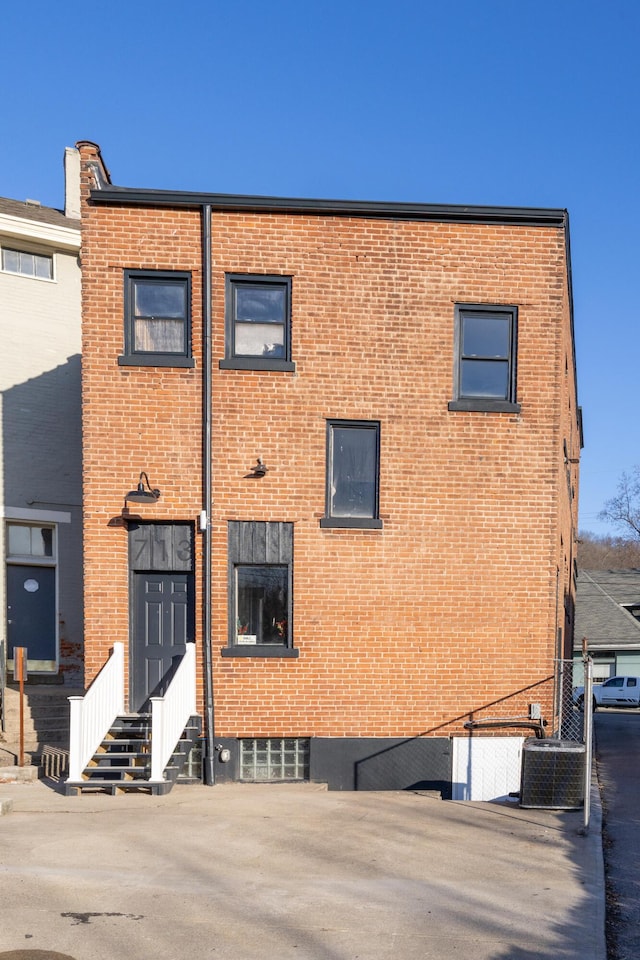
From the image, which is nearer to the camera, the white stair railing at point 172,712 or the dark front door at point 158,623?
the white stair railing at point 172,712

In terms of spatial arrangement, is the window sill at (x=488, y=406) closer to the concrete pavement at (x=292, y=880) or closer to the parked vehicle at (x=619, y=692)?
the concrete pavement at (x=292, y=880)

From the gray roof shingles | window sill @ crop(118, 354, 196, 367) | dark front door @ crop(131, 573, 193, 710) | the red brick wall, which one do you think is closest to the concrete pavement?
the red brick wall

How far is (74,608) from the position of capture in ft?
56.3

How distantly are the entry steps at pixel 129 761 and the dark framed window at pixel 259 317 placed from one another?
511 cm

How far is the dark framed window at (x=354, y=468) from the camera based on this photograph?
12305mm

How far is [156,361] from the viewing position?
12008mm

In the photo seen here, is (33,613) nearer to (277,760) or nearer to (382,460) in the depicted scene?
(277,760)

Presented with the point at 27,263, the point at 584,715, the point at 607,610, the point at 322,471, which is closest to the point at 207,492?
the point at 322,471

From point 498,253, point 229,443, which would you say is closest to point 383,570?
point 229,443

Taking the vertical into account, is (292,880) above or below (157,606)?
below

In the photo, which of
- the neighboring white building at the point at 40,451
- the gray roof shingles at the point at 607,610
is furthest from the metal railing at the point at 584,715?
the gray roof shingles at the point at 607,610

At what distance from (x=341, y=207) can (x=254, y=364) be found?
8.26 ft

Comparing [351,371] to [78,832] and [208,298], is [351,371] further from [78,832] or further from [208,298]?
[78,832]

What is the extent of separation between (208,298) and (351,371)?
221 centimetres
